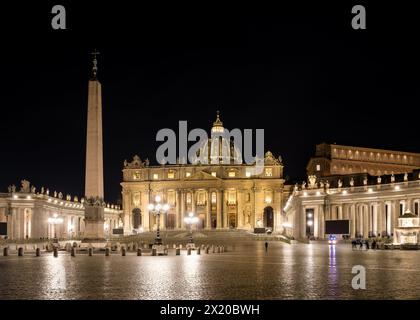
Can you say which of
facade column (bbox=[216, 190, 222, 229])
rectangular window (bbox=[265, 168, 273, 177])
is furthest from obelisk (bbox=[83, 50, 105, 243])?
rectangular window (bbox=[265, 168, 273, 177])

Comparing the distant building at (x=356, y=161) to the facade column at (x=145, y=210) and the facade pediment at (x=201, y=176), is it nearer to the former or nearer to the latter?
the facade pediment at (x=201, y=176)

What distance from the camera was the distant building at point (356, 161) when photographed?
5443 inches

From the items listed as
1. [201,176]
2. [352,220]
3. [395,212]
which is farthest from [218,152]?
[395,212]

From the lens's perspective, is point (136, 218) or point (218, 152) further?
point (218, 152)

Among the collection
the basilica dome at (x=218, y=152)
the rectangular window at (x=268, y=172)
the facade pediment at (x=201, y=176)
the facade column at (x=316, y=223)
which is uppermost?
A: the basilica dome at (x=218, y=152)

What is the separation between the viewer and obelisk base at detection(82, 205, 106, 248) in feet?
171

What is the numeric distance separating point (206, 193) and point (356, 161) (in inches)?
1287

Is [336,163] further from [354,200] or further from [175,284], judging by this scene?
[175,284]

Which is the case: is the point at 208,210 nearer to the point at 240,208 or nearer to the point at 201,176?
the point at 240,208

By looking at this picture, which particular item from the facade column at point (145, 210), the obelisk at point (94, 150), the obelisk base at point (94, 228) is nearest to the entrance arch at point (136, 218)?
the facade column at point (145, 210)

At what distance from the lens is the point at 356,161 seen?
142 meters

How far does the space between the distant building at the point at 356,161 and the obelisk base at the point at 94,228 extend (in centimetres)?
8744

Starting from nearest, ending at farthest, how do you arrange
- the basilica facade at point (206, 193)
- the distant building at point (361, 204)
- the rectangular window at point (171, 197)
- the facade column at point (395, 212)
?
1. the distant building at point (361, 204)
2. the facade column at point (395, 212)
3. the basilica facade at point (206, 193)
4. the rectangular window at point (171, 197)

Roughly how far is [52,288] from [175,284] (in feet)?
14.4
